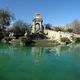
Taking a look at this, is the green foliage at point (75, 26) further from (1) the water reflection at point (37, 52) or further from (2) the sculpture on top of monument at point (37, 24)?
(1) the water reflection at point (37, 52)

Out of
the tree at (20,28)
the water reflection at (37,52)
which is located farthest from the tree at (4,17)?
the water reflection at (37,52)

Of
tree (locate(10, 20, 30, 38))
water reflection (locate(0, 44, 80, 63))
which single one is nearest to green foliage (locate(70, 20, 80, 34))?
tree (locate(10, 20, 30, 38))

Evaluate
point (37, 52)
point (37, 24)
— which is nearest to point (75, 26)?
point (37, 24)

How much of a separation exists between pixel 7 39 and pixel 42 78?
47.7 metres

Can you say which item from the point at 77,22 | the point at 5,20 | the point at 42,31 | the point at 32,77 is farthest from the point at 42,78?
the point at 77,22

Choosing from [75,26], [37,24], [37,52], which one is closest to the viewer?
[37,52]

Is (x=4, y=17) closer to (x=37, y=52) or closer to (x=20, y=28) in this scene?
(x=20, y=28)

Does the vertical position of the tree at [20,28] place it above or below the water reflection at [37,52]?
above

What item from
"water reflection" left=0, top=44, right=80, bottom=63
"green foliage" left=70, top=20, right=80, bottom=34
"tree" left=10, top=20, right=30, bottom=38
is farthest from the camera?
"green foliage" left=70, top=20, right=80, bottom=34

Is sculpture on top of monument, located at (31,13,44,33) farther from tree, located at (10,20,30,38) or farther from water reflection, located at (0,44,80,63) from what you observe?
water reflection, located at (0,44,80,63)

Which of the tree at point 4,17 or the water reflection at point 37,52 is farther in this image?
the tree at point 4,17

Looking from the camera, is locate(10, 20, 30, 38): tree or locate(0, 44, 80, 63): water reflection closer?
locate(0, 44, 80, 63): water reflection

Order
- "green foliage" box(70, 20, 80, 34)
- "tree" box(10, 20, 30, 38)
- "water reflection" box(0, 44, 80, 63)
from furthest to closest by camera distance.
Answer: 1. "green foliage" box(70, 20, 80, 34)
2. "tree" box(10, 20, 30, 38)
3. "water reflection" box(0, 44, 80, 63)

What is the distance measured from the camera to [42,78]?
1270 cm
